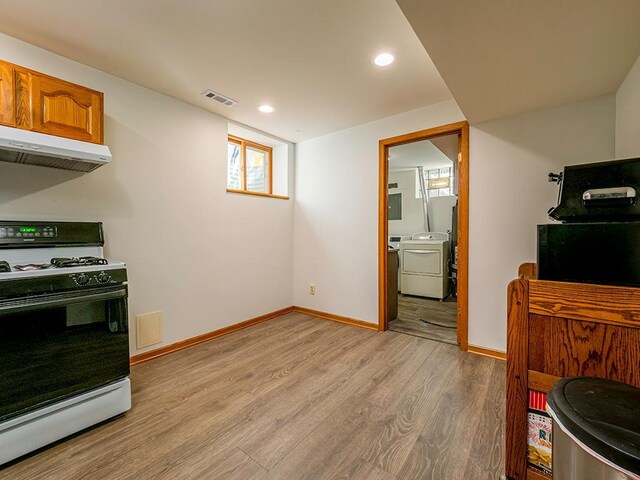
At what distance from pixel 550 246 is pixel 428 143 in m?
3.27

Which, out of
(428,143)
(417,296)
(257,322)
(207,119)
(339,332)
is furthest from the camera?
(417,296)

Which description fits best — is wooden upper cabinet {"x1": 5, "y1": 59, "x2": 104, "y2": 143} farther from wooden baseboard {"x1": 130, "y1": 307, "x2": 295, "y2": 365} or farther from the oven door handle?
wooden baseboard {"x1": 130, "y1": 307, "x2": 295, "y2": 365}

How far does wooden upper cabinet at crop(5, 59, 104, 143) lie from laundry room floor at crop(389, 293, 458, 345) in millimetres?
3279

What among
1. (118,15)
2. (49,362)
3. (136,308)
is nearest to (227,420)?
(49,362)

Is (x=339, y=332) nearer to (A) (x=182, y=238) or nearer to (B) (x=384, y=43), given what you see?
(A) (x=182, y=238)

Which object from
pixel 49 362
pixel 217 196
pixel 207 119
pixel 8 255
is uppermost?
pixel 207 119

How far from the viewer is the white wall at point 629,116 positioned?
1.62m

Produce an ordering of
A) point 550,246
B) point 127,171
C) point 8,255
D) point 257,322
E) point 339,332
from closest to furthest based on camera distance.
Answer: point 550,246
point 8,255
point 127,171
point 339,332
point 257,322

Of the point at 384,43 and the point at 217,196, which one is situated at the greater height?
the point at 384,43

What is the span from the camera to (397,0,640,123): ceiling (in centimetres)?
119

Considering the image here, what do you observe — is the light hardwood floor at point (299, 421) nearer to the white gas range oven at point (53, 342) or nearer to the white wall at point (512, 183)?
the white gas range oven at point (53, 342)

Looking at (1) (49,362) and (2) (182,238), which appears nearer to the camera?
(1) (49,362)

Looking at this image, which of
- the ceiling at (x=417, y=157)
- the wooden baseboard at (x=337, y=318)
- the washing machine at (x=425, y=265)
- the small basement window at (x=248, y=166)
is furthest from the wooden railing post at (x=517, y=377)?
the washing machine at (x=425, y=265)

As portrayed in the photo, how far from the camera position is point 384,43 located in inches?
72.7
